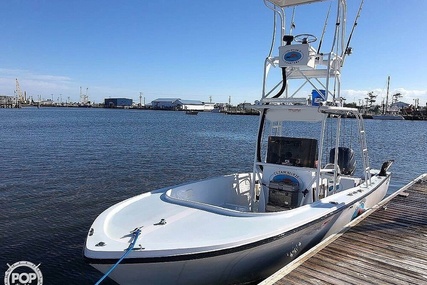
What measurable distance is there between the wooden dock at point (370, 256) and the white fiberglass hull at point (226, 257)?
321 millimetres

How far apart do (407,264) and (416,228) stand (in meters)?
1.85

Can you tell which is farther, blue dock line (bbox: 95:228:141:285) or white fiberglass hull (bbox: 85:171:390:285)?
white fiberglass hull (bbox: 85:171:390:285)

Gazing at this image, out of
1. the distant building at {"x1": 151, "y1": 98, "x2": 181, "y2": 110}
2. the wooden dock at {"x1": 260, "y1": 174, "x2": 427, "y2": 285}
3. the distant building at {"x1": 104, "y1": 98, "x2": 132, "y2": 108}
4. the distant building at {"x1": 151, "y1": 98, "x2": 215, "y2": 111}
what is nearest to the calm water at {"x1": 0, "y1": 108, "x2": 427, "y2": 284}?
the wooden dock at {"x1": 260, "y1": 174, "x2": 427, "y2": 285}

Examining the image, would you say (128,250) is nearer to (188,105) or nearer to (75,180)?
(75,180)

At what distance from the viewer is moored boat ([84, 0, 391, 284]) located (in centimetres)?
392

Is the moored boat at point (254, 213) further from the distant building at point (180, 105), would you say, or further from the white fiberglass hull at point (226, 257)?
the distant building at point (180, 105)

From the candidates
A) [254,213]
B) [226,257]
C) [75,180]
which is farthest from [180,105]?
[226,257]

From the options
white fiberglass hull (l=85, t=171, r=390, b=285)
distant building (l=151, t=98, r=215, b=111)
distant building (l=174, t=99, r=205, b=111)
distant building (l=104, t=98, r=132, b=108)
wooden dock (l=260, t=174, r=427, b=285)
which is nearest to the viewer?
white fiberglass hull (l=85, t=171, r=390, b=285)

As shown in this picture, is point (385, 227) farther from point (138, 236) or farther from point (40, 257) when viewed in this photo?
point (40, 257)

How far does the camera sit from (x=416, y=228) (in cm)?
612

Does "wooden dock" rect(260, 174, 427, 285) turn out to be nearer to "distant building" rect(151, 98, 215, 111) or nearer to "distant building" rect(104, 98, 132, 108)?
"distant building" rect(151, 98, 215, 111)

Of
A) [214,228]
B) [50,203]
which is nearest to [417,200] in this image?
[214,228]

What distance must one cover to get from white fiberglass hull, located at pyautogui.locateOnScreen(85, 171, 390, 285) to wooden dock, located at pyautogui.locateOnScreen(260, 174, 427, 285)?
1.05 ft

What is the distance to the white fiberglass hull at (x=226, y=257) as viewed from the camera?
3.80 m
